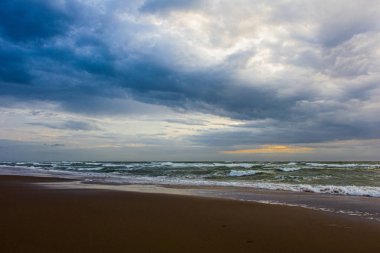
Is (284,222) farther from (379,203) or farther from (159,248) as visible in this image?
(379,203)

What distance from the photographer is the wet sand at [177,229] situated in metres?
4.66

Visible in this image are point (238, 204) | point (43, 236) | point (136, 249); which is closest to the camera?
point (136, 249)

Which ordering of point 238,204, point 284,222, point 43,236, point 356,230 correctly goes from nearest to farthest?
point 43,236, point 356,230, point 284,222, point 238,204

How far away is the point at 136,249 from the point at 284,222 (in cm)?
365

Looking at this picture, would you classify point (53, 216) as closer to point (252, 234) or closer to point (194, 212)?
point (194, 212)

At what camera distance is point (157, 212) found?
7566 millimetres

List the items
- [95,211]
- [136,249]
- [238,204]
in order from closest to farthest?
[136,249] < [95,211] < [238,204]

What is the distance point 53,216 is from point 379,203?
1001 cm

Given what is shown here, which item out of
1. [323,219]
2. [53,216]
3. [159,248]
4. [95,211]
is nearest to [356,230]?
[323,219]

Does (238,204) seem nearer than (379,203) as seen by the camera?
Yes

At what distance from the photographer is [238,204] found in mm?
8977

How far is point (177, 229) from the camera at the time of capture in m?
5.78

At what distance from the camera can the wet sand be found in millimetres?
4664

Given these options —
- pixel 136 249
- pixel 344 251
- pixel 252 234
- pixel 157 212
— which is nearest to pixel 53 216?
pixel 157 212
